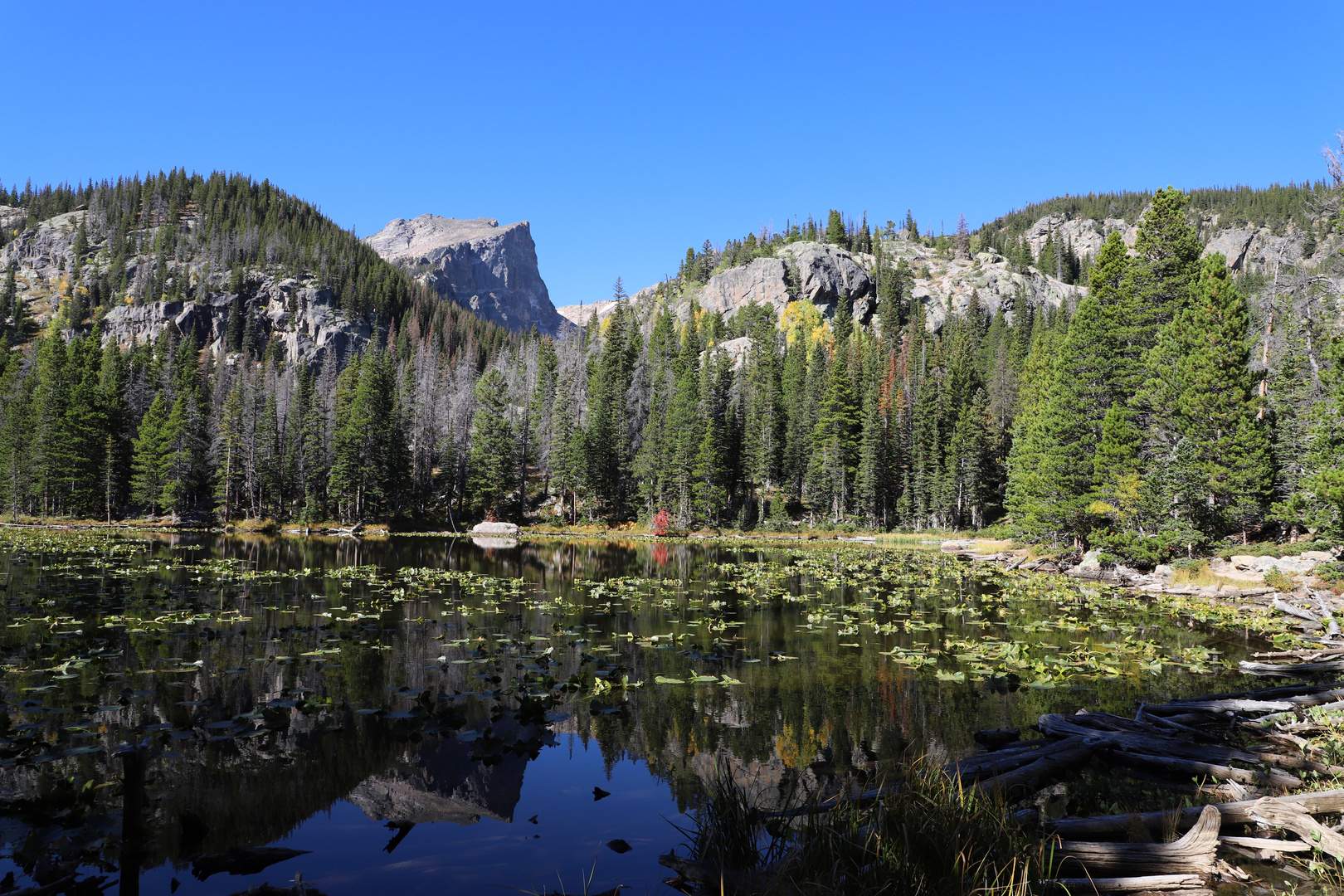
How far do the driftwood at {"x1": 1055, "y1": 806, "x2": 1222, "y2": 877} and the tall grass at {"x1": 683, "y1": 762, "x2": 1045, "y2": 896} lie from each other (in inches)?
14.1

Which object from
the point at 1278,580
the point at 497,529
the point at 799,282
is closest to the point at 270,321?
the point at 497,529

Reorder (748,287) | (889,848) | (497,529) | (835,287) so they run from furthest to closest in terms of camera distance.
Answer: (748,287) → (835,287) → (497,529) → (889,848)

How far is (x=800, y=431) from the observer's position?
8519cm

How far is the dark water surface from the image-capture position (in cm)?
602

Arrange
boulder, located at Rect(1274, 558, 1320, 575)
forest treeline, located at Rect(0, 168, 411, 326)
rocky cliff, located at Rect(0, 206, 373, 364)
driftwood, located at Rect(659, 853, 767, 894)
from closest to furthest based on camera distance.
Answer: driftwood, located at Rect(659, 853, 767, 894)
boulder, located at Rect(1274, 558, 1320, 575)
rocky cliff, located at Rect(0, 206, 373, 364)
forest treeline, located at Rect(0, 168, 411, 326)

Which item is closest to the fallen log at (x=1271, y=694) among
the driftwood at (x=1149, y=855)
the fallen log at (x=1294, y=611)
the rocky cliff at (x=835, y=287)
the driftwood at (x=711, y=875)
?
the driftwood at (x=1149, y=855)

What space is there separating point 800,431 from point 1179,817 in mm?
80719

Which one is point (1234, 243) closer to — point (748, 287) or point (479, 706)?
point (748, 287)

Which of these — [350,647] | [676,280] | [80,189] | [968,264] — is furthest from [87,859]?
[80,189]

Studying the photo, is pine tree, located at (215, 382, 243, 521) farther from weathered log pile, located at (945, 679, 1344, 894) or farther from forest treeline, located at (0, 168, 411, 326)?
forest treeline, located at (0, 168, 411, 326)

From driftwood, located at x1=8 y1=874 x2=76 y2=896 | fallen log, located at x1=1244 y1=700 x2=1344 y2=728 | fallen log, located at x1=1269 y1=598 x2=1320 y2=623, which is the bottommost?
fallen log, located at x1=1269 y1=598 x2=1320 y2=623

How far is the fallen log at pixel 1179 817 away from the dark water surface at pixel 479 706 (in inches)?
66.3

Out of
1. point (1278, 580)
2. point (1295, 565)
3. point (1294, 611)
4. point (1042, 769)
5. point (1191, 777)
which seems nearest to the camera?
point (1042, 769)

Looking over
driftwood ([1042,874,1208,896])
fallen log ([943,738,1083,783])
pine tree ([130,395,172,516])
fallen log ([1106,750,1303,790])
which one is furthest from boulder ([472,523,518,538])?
driftwood ([1042,874,1208,896])
